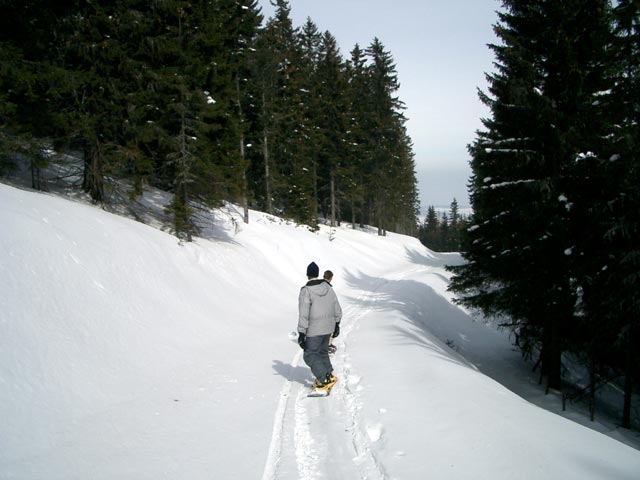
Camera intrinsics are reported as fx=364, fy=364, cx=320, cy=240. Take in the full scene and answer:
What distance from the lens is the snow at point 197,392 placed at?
390cm

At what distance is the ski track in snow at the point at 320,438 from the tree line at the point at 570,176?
7245mm

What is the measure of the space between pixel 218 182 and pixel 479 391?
38.5 ft

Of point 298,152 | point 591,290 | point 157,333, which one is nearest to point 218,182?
point 157,333

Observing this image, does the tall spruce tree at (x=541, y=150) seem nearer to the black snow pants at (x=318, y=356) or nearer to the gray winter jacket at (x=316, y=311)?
the gray winter jacket at (x=316, y=311)

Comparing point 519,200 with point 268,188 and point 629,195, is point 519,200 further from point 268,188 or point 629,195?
point 268,188

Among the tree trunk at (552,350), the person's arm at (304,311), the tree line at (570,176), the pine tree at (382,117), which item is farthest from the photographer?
the pine tree at (382,117)

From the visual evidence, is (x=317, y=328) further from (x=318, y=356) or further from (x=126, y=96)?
(x=126, y=96)

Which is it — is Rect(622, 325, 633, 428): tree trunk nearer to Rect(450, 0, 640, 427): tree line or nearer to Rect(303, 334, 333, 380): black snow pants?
Rect(450, 0, 640, 427): tree line

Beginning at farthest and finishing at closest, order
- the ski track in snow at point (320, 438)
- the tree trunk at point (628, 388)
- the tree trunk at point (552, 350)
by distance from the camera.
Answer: the tree trunk at point (552, 350), the tree trunk at point (628, 388), the ski track in snow at point (320, 438)

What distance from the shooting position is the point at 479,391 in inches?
228

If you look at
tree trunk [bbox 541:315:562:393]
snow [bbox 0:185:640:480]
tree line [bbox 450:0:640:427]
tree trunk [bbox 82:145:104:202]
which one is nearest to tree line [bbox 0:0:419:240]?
tree trunk [bbox 82:145:104:202]

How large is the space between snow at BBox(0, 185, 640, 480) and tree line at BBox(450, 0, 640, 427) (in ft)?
8.36

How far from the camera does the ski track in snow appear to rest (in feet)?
12.7

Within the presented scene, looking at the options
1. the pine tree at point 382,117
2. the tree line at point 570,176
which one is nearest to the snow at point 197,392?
the tree line at point 570,176
